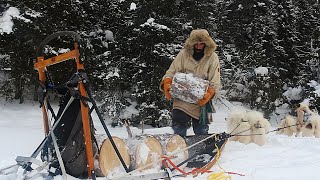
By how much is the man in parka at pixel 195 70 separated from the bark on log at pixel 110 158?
4.07 ft

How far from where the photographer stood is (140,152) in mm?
3623

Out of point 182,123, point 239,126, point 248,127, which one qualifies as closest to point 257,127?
point 248,127

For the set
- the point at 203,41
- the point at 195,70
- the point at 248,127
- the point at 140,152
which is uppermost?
the point at 203,41

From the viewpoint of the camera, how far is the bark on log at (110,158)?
330 centimetres

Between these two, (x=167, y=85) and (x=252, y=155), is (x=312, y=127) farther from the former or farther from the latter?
(x=167, y=85)

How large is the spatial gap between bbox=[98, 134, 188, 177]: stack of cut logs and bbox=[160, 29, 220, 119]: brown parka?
63 cm

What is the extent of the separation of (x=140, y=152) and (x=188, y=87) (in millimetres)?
1116

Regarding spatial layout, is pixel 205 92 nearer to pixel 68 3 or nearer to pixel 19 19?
pixel 19 19

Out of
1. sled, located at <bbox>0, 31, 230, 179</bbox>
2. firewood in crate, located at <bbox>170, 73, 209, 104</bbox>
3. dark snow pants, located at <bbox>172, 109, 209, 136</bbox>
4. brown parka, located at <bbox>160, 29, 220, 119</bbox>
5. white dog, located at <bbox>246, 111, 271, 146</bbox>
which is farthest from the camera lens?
white dog, located at <bbox>246, 111, 271, 146</bbox>

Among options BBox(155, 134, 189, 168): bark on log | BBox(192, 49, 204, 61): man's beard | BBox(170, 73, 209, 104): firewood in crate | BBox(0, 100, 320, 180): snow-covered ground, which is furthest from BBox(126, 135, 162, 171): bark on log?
BBox(192, 49, 204, 61): man's beard

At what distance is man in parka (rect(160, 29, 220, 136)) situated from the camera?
15.0ft

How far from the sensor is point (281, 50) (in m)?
14.2

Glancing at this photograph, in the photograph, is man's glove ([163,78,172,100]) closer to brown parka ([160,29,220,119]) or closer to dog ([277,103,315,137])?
brown parka ([160,29,220,119])

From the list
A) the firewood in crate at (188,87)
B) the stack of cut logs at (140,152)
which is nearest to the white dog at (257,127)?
the firewood in crate at (188,87)
